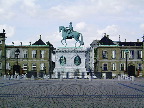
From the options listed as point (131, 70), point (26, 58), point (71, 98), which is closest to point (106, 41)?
point (131, 70)

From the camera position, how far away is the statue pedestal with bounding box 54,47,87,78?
142 feet

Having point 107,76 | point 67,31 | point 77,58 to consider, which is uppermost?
point 67,31

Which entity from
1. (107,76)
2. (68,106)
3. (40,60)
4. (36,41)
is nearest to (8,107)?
(68,106)

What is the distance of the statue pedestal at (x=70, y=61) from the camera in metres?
43.2

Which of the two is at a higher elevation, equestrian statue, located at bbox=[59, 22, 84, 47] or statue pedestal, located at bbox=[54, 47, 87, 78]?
equestrian statue, located at bbox=[59, 22, 84, 47]

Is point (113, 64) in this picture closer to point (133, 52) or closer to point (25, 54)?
point (133, 52)

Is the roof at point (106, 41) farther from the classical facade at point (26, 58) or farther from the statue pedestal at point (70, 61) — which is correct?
the statue pedestal at point (70, 61)

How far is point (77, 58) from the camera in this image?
43625mm

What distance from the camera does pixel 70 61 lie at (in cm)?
4362

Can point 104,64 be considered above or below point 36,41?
below

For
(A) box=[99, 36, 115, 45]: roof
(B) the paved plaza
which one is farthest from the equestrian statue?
(A) box=[99, 36, 115, 45]: roof

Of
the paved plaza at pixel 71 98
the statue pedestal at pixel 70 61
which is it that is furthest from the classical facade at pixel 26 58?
the paved plaza at pixel 71 98

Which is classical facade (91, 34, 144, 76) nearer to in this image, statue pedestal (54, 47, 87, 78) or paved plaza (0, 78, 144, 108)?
statue pedestal (54, 47, 87, 78)

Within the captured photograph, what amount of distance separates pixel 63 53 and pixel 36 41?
3447 cm
